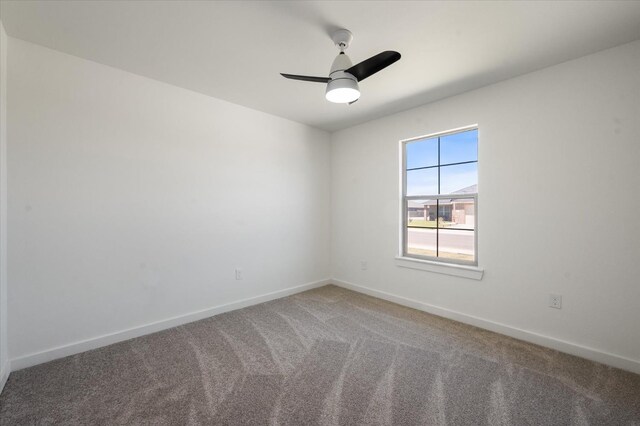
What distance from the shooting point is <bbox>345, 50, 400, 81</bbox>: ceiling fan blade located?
5.83 feet

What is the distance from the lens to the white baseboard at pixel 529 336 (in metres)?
2.18

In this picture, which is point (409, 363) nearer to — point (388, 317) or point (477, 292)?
point (388, 317)

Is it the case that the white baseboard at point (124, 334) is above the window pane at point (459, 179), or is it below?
below

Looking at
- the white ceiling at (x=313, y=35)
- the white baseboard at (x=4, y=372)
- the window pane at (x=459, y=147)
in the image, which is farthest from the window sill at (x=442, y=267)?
the white baseboard at (x=4, y=372)

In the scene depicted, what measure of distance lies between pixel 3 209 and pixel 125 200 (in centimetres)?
78

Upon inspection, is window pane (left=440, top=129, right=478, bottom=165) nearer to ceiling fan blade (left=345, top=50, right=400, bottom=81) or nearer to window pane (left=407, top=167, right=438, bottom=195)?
window pane (left=407, top=167, right=438, bottom=195)

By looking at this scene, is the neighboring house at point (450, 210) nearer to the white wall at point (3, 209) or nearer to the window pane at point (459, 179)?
the window pane at point (459, 179)

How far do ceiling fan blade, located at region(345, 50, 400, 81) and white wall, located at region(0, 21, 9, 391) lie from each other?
8.41 feet

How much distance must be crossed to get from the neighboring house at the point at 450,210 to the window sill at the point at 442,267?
1.60ft

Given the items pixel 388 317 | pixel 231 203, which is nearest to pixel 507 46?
pixel 388 317

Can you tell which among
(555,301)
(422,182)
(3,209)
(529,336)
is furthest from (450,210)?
(3,209)

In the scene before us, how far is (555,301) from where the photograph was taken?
2484 millimetres

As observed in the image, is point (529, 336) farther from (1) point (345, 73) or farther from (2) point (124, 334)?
(2) point (124, 334)

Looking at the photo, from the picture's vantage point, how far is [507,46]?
221 cm
